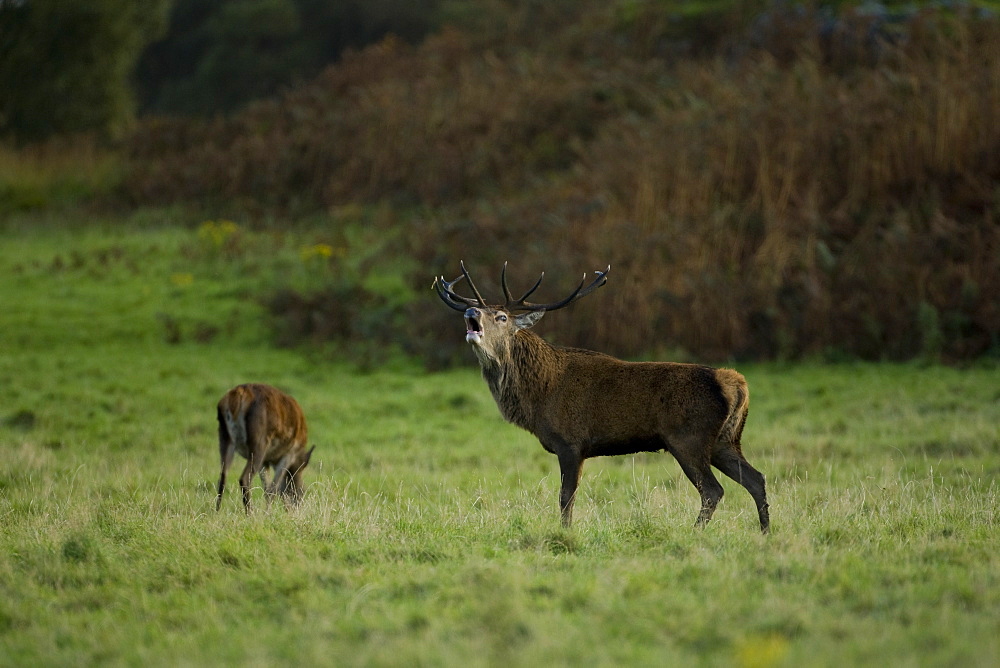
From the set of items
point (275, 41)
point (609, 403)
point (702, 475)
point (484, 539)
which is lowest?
point (484, 539)

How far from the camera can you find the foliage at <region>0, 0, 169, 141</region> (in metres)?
34.7

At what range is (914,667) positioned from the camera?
449 centimetres

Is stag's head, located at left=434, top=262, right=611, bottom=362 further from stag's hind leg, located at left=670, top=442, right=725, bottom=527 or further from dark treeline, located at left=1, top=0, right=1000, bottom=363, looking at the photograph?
dark treeline, located at left=1, top=0, right=1000, bottom=363

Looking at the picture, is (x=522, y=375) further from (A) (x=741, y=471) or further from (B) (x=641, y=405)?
(A) (x=741, y=471)

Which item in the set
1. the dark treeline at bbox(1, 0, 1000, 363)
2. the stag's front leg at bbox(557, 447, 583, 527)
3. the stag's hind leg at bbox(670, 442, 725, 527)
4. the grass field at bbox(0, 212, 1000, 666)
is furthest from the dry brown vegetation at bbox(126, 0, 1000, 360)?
the stag's hind leg at bbox(670, 442, 725, 527)

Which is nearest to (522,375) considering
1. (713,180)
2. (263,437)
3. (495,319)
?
(495,319)

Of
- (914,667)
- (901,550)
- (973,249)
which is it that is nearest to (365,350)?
(973,249)

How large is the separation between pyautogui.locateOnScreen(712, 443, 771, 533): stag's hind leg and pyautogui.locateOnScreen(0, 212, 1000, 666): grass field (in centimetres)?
25

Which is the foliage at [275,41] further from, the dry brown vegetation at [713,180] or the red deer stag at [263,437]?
the red deer stag at [263,437]

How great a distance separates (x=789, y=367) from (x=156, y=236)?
16.2 meters

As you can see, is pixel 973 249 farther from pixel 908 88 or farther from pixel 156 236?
pixel 156 236

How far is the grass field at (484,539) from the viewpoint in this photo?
5.14 meters

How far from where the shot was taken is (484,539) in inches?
286

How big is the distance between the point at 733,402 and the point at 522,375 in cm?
170
